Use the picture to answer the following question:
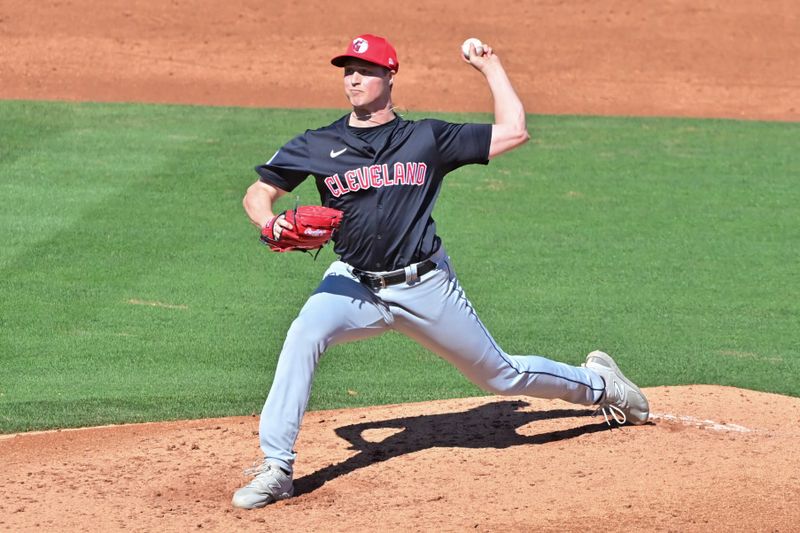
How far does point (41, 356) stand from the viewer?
776 cm

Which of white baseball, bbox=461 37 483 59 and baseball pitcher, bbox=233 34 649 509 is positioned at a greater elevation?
white baseball, bbox=461 37 483 59

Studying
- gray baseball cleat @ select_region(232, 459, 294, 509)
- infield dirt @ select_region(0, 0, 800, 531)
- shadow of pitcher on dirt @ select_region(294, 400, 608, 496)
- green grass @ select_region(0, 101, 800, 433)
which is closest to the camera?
infield dirt @ select_region(0, 0, 800, 531)

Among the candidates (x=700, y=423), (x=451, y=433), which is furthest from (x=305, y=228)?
(x=700, y=423)

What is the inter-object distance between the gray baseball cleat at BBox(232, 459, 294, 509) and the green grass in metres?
1.68

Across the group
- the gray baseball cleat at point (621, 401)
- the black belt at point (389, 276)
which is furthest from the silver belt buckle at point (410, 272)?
the gray baseball cleat at point (621, 401)

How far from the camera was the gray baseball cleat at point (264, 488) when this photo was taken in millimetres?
5230

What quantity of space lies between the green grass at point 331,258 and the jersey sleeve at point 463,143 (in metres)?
2.04

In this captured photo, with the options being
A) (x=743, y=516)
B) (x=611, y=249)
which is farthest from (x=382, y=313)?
(x=611, y=249)

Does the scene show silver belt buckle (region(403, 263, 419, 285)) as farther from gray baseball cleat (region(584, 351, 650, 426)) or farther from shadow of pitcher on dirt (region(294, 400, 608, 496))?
gray baseball cleat (region(584, 351, 650, 426))

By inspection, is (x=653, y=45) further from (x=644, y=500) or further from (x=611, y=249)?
(x=644, y=500)

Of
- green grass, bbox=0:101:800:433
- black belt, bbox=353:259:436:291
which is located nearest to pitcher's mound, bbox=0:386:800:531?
green grass, bbox=0:101:800:433

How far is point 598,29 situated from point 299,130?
221 inches

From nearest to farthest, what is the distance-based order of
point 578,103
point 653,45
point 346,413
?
point 346,413, point 578,103, point 653,45

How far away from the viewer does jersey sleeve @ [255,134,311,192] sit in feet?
18.3
